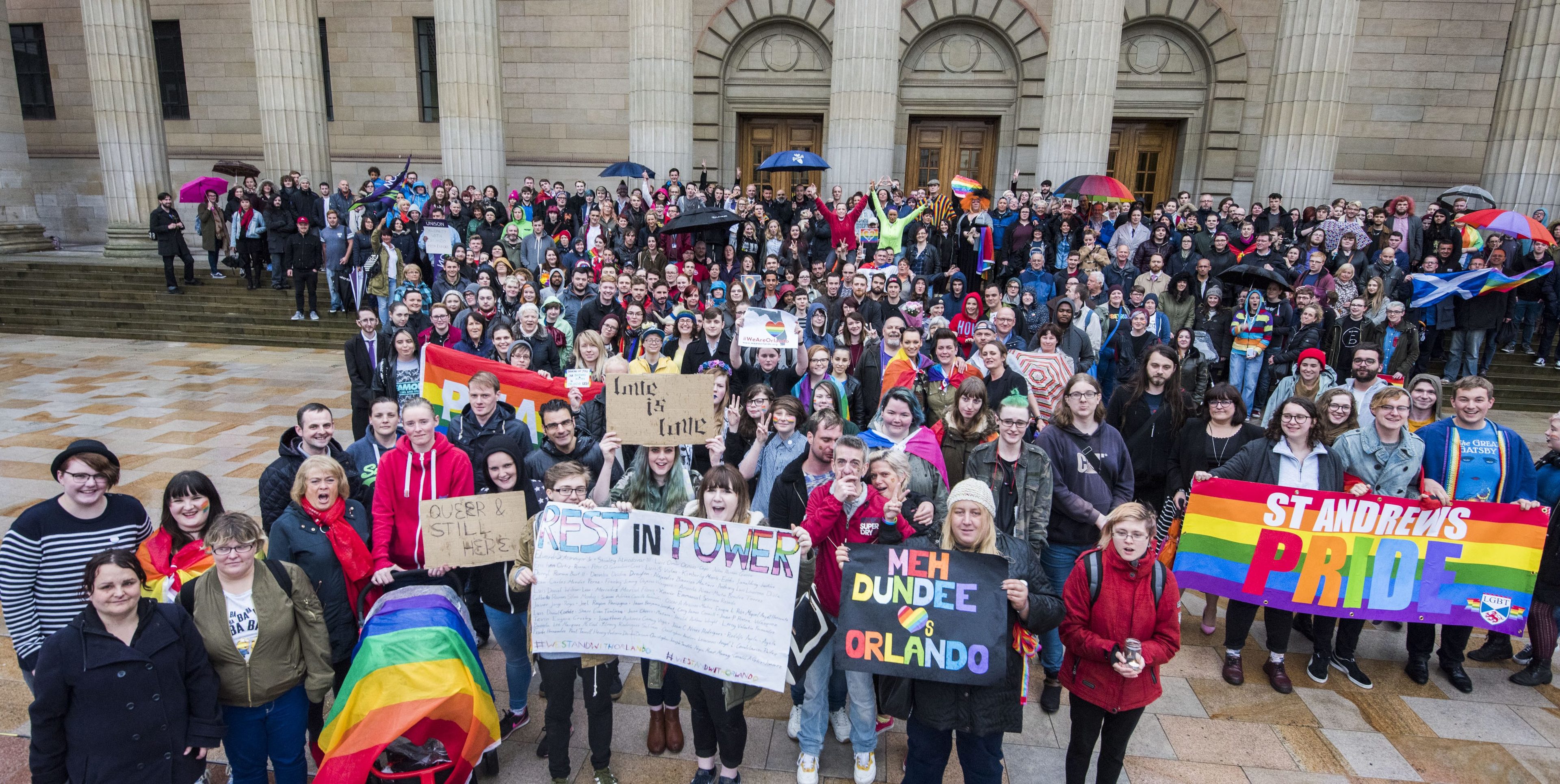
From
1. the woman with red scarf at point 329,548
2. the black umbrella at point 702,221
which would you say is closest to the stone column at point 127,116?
the black umbrella at point 702,221

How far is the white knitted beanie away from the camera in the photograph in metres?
3.94

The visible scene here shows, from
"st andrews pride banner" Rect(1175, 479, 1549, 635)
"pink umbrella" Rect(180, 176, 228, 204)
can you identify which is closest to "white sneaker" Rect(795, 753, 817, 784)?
"st andrews pride banner" Rect(1175, 479, 1549, 635)

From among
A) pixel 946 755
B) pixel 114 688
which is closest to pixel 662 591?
pixel 946 755

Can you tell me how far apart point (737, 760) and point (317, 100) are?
64.8 feet

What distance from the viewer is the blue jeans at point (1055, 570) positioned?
17.9 feet

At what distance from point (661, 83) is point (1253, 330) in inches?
482

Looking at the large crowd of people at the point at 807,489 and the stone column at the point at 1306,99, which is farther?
the stone column at the point at 1306,99

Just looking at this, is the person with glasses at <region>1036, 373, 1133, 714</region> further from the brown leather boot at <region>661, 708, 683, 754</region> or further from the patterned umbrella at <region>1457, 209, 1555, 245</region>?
the patterned umbrella at <region>1457, 209, 1555, 245</region>

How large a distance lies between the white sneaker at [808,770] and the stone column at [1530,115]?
18.9m

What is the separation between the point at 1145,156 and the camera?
2169 cm

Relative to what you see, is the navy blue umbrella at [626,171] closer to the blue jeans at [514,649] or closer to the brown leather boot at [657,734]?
the blue jeans at [514,649]

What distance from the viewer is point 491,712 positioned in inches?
163

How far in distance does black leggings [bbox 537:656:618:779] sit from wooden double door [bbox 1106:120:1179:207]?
21.3 metres

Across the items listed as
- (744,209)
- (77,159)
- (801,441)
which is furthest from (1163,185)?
(77,159)
